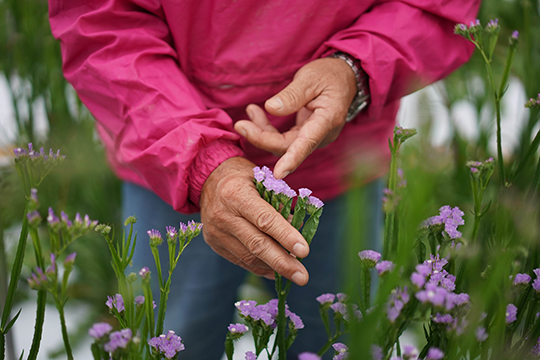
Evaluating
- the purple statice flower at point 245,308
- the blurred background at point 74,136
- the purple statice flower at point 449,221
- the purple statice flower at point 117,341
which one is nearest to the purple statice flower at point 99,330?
the purple statice flower at point 117,341

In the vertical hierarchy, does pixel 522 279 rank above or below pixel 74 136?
above

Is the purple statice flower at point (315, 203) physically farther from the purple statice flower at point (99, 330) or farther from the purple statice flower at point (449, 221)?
the purple statice flower at point (99, 330)

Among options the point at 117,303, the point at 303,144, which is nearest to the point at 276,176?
the point at 303,144

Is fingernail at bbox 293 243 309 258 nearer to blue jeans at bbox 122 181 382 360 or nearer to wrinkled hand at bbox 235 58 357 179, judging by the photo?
wrinkled hand at bbox 235 58 357 179

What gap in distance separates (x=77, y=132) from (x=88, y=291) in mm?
677

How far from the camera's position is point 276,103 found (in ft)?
2.30

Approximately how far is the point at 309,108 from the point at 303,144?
11 cm

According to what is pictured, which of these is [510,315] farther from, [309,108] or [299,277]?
[309,108]

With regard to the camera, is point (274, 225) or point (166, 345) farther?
point (274, 225)

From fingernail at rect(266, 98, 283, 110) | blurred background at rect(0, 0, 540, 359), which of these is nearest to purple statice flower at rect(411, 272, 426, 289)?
fingernail at rect(266, 98, 283, 110)

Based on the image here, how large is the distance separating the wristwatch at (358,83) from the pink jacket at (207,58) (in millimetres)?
18

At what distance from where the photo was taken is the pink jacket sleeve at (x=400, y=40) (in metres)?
0.85

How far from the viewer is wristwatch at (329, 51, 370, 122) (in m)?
→ 0.85

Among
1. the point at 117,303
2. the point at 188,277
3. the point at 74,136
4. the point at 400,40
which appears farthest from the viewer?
the point at 74,136
